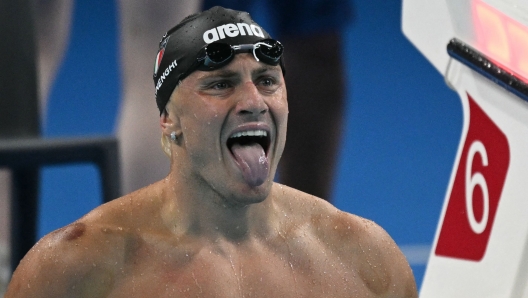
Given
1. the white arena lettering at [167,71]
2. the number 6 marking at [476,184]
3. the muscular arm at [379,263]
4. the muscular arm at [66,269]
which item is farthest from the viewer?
the number 6 marking at [476,184]

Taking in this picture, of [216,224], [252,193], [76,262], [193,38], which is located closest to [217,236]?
[216,224]

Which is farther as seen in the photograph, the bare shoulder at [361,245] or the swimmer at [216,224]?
the bare shoulder at [361,245]

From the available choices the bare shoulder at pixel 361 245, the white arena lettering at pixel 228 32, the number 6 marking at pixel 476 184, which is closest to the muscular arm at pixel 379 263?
the bare shoulder at pixel 361 245

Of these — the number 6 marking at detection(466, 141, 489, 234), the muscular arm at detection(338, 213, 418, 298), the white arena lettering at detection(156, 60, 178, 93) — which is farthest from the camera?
the number 6 marking at detection(466, 141, 489, 234)

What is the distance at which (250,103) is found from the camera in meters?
1.37

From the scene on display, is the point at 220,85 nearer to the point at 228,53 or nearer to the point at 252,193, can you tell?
the point at 228,53

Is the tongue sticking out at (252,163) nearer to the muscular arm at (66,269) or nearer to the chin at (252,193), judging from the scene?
the chin at (252,193)

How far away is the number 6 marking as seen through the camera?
1705mm

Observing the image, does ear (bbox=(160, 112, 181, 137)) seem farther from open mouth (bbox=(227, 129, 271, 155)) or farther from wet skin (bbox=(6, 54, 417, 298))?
open mouth (bbox=(227, 129, 271, 155))

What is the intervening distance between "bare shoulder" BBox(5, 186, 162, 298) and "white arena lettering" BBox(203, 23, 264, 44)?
1.27ft

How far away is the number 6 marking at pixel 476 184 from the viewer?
1.71m

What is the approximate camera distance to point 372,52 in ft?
10.6

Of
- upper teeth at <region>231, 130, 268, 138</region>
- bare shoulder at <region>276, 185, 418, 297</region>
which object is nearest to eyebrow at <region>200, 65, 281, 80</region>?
upper teeth at <region>231, 130, 268, 138</region>

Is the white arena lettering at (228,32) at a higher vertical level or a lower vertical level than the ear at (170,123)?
higher
